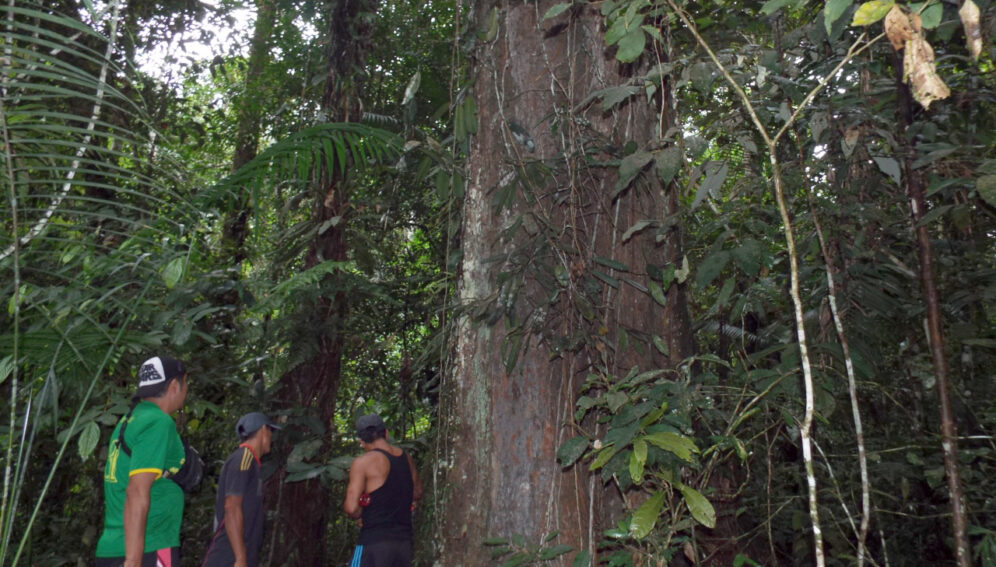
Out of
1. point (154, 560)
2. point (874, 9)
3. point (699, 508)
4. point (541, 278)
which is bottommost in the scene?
point (154, 560)

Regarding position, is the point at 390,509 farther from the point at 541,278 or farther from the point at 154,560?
the point at 541,278

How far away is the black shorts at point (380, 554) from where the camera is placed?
379cm

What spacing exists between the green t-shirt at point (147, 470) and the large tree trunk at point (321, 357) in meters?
2.13

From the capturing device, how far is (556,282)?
6.93 feet

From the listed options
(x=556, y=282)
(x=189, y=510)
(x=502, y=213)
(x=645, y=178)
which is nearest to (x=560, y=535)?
(x=556, y=282)

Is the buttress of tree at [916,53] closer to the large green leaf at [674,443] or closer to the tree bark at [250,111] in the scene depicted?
the large green leaf at [674,443]

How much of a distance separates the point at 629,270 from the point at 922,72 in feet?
3.52

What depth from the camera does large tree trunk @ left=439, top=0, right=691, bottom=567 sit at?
2023 millimetres

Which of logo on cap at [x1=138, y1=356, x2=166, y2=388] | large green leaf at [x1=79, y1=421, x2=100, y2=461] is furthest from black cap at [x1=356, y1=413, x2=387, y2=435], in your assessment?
large green leaf at [x1=79, y1=421, x2=100, y2=461]

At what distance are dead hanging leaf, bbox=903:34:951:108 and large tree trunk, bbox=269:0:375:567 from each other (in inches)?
165

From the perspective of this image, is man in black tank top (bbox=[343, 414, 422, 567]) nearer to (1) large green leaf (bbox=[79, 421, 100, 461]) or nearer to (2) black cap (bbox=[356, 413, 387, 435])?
(2) black cap (bbox=[356, 413, 387, 435])

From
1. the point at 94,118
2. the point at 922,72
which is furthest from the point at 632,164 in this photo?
the point at 94,118

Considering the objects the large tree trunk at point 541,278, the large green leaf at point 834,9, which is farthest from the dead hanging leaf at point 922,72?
the large tree trunk at point 541,278

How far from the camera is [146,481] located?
2680mm
